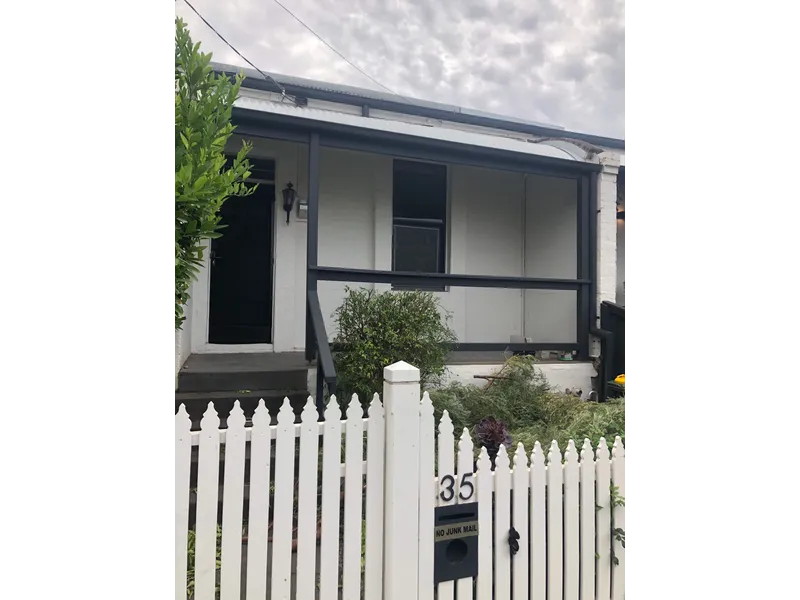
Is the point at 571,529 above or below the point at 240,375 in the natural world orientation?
below

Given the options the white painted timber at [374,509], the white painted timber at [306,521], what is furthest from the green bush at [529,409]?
the white painted timber at [306,521]

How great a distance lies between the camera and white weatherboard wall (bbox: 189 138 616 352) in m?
3.60

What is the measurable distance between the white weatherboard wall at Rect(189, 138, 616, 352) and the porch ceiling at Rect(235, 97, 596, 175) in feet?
1.56

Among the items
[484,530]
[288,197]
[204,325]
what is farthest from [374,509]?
[288,197]

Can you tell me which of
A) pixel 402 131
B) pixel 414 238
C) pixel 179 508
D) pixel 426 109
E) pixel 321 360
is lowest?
pixel 179 508

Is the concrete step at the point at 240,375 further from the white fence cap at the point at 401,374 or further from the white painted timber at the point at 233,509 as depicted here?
the white fence cap at the point at 401,374

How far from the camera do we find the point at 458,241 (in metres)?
4.24

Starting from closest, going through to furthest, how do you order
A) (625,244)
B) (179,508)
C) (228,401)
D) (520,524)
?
(179,508), (625,244), (520,524), (228,401)

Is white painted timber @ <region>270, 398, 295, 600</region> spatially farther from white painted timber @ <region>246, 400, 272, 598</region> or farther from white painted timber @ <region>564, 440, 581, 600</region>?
white painted timber @ <region>564, 440, 581, 600</region>

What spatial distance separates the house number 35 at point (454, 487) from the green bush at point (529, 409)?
A: 2.14 ft

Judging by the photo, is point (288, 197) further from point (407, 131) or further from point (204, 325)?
point (204, 325)

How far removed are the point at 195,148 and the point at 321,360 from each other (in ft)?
4.15

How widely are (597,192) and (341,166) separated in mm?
2251

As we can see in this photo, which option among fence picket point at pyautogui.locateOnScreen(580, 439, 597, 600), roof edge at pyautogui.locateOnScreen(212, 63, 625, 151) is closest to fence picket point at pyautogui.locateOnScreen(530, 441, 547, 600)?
fence picket point at pyautogui.locateOnScreen(580, 439, 597, 600)
